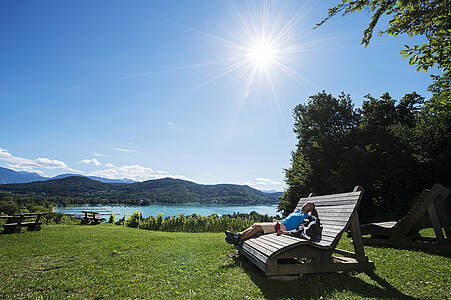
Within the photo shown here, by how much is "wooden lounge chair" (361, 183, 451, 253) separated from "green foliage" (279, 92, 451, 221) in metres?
9.71

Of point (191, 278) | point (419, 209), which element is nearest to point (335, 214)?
point (191, 278)

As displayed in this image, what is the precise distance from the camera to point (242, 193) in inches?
3504

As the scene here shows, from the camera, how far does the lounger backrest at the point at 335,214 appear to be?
4.38 meters

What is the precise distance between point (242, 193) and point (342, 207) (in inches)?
3371

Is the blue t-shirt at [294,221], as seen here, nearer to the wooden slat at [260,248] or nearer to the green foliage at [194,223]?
the wooden slat at [260,248]

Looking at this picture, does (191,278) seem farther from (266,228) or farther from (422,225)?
(422,225)

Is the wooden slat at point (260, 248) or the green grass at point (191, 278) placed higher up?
the wooden slat at point (260, 248)

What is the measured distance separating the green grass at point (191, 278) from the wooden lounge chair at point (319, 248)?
0.72ft

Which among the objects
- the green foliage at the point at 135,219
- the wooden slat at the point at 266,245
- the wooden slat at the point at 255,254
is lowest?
the green foliage at the point at 135,219

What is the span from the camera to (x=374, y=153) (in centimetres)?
1661

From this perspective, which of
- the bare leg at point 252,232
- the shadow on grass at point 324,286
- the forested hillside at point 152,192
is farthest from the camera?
the forested hillside at point 152,192

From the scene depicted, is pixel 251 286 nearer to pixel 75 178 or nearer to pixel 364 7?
pixel 364 7

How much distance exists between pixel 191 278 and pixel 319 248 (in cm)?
251

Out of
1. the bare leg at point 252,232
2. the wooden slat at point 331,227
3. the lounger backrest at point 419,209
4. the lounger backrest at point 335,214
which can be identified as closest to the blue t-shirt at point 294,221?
the lounger backrest at point 335,214
